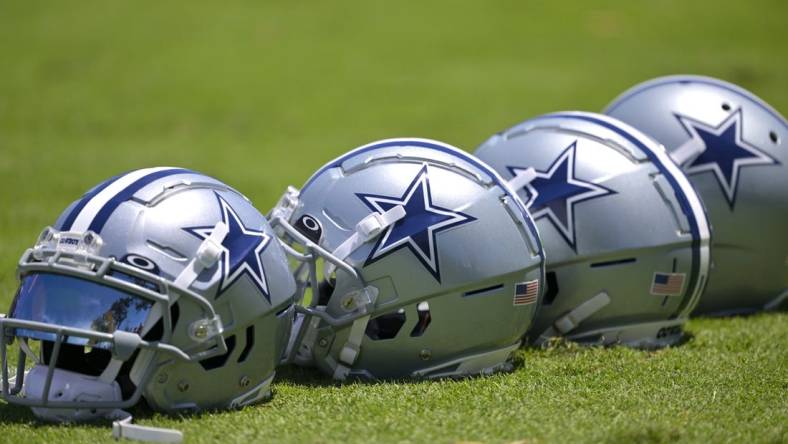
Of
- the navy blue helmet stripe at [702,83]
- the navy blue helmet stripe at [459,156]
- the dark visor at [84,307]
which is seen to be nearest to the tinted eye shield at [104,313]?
the dark visor at [84,307]

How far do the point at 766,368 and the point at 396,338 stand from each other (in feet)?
6.68

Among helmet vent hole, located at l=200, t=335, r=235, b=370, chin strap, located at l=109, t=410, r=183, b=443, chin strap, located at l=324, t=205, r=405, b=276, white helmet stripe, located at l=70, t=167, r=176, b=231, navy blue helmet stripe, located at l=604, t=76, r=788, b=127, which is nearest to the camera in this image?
chin strap, located at l=109, t=410, r=183, b=443

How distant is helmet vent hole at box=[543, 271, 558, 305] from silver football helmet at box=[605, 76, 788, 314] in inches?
53.9

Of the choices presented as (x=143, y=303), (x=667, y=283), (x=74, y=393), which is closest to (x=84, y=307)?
(x=143, y=303)

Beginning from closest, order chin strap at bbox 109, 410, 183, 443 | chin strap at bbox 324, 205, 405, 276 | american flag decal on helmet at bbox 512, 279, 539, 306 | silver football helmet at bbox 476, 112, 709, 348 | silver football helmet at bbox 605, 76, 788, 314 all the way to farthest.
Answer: chin strap at bbox 109, 410, 183, 443, chin strap at bbox 324, 205, 405, 276, american flag decal on helmet at bbox 512, 279, 539, 306, silver football helmet at bbox 476, 112, 709, 348, silver football helmet at bbox 605, 76, 788, 314

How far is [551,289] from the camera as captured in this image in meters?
5.69

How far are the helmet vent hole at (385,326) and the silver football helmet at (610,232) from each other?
1132 millimetres

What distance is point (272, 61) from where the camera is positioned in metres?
18.0

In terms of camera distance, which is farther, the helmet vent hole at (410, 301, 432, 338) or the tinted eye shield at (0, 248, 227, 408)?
the helmet vent hole at (410, 301, 432, 338)

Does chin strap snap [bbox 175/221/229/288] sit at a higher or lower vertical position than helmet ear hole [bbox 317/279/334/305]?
higher

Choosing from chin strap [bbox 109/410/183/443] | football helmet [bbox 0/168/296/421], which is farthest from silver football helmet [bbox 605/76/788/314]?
chin strap [bbox 109/410/183/443]

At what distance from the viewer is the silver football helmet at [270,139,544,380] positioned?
4836 mm

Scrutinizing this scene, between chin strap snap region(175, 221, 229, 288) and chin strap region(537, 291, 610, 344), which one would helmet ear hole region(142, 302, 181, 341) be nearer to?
chin strap snap region(175, 221, 229, 288)

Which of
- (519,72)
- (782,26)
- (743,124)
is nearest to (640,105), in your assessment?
(743,124)
